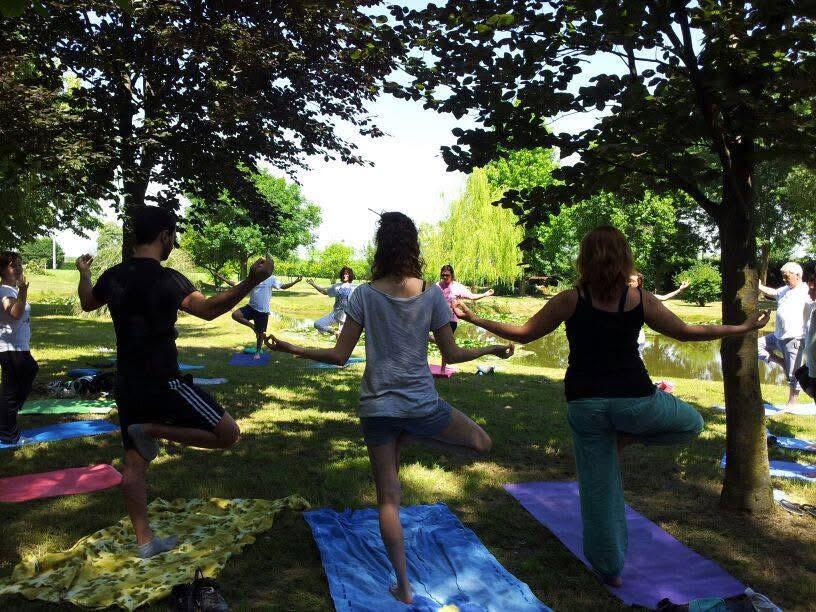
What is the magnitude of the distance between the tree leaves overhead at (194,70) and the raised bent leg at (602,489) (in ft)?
16.5

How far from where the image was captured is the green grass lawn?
3.61 metres

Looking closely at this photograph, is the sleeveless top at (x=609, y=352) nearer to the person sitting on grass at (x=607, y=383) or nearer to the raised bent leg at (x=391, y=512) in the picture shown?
the person sitting on grass at (x=607, y=383)

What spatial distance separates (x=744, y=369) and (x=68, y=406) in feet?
24.8

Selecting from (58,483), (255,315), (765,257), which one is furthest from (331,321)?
(765,257)

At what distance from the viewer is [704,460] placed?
20.0 feet

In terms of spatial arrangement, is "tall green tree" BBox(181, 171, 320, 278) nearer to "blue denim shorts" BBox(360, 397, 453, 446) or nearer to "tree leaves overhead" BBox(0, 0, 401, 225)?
"tree leaves overhead" BBox(0, 0, 401, 225)

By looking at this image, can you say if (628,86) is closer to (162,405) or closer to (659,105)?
(659,105)

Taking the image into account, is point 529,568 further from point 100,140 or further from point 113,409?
point 100,140

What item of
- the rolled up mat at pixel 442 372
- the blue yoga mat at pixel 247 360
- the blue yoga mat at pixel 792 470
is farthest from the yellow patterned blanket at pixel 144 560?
the blue yoga mat at pixel 247 360

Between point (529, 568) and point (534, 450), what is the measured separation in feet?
8.78

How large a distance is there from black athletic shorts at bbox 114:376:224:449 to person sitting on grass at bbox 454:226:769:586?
1638 millimetres

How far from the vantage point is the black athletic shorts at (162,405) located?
3.62 meters

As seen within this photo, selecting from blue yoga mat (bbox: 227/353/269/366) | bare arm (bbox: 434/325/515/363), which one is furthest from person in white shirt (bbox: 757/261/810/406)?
blue yoga mat (bbox: 227/353/269/366)

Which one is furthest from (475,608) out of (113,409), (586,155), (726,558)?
(113,409)
